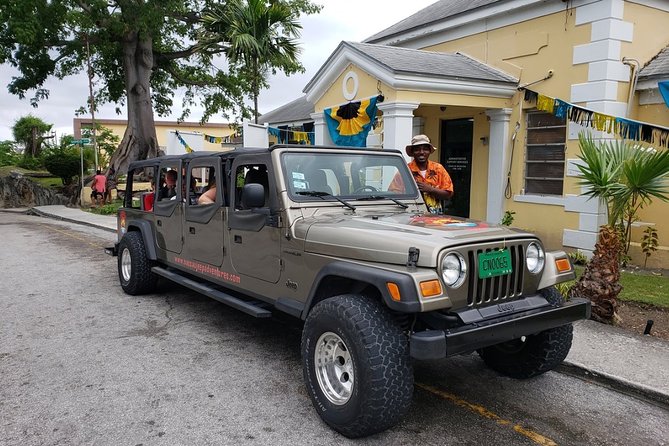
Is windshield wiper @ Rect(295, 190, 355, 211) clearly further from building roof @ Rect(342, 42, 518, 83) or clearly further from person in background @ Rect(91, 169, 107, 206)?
person in background @ Rect(91, 169, 107, 206)

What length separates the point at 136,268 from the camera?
670cm

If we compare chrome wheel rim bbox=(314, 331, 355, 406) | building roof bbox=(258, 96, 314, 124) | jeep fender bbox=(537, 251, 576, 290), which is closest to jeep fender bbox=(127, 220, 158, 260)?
chrome wheel rim bbox=(314, 331, 355, 406)

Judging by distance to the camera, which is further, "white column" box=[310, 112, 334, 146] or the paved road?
"white column" box=[310, 112, 334, 146]

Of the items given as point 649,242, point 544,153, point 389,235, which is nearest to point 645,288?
point 649,242

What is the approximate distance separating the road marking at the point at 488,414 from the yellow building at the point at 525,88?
585 centimetres

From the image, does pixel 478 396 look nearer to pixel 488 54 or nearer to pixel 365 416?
pixel 365 416

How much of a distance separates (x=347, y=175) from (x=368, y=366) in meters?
2.02

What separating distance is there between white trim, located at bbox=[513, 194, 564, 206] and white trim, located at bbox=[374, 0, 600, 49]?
3302 millimetres

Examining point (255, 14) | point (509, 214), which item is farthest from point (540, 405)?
point (255, 14)

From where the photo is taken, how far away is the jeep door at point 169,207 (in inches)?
235

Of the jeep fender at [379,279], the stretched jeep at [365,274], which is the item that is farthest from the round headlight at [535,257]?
the jeep fender at [379,279]

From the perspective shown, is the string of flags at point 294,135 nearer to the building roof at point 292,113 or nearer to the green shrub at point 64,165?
the building roof at point 292,113

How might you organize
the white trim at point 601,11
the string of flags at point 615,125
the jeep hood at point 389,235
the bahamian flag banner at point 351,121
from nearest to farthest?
A: the jeep hood at point 389,235, the string of flags at point 615,125, the white trim at point 601,11, the bahamian flag banner at point 351,121

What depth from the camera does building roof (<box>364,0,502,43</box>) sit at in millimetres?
11144
